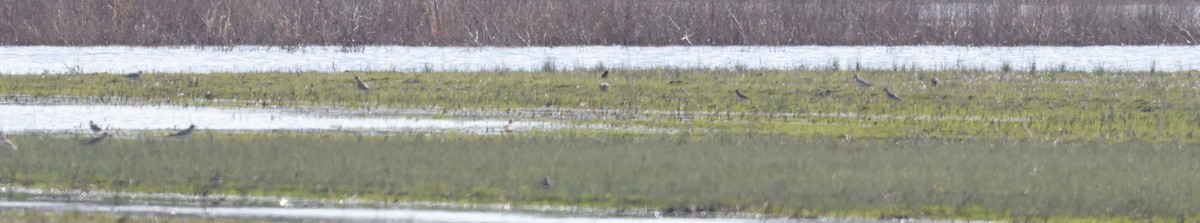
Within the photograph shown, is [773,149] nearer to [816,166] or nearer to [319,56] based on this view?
[816,166]

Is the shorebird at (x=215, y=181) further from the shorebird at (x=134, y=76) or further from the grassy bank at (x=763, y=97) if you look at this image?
the shorebird at (x=134, y=76)

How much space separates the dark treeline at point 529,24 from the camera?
34906 mm

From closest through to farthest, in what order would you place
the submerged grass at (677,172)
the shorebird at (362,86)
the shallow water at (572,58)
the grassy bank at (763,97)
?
the submerged grass at (677,172) < the grassy bank at (763,97) < the shorebird at (362,86) < the shallow water at (572,58)

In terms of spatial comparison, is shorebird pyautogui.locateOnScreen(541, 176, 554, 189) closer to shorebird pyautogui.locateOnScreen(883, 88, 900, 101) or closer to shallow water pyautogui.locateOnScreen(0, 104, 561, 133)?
shallow water pyautogui.locateOnScreen(0, 104, 561, 133)

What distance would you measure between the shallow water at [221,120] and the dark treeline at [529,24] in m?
14.3

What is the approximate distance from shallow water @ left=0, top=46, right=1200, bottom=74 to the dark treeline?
0.68m

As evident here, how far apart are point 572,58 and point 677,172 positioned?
59.6 ft

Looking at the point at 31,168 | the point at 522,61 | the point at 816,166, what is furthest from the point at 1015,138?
the point at 522,61

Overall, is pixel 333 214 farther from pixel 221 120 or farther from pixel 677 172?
pixel 221 120

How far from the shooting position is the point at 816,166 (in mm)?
13422

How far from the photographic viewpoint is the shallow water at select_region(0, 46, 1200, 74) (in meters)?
27.8

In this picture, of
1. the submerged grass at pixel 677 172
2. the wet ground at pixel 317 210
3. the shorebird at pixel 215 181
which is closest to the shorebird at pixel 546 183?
the submerged grass at pixel 677 172

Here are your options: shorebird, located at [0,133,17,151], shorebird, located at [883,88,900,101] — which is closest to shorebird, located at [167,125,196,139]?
shorebird, located at [0,133,17,151]

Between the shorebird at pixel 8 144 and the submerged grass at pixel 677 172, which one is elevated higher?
the shorebird at pixel 8 144
